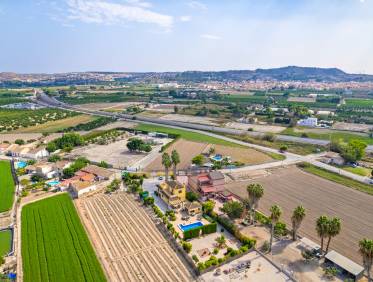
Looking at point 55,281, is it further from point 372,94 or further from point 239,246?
point 372,94

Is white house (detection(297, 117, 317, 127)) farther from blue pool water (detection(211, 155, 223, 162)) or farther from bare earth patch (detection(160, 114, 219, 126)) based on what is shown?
blue pool water (detection(211, 155, 223, 162))

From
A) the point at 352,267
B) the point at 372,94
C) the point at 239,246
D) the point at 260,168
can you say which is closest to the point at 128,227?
the point at 239,246

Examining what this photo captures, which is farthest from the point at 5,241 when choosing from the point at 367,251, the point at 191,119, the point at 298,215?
the point at 191,119

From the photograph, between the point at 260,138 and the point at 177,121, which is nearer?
the point at 260,138

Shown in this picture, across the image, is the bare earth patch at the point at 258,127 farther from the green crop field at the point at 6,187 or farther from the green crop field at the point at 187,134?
the green crop field at the point at 6,187

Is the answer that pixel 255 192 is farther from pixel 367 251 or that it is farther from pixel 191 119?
pixel 191 119
